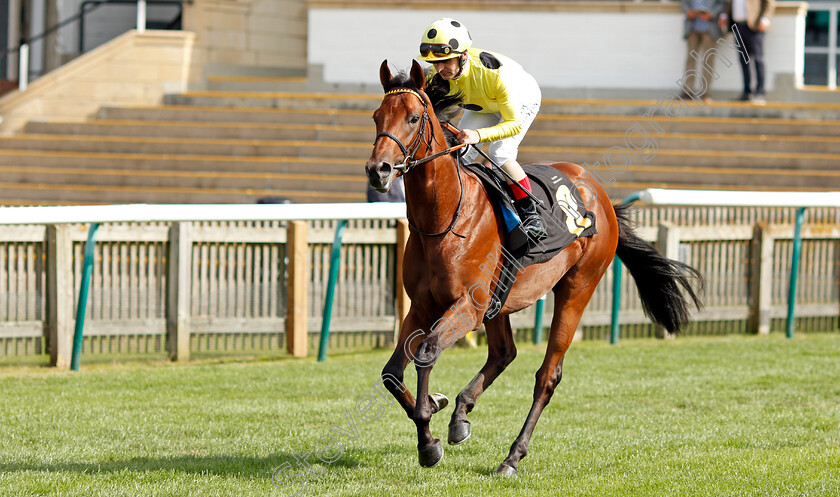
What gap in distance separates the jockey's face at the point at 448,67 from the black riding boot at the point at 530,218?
0.79m

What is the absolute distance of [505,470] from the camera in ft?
17.2

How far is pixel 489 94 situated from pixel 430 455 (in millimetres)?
1896

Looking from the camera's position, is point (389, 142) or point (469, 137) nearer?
point (389, 142)

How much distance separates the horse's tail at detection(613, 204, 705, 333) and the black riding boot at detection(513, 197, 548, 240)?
1410mm

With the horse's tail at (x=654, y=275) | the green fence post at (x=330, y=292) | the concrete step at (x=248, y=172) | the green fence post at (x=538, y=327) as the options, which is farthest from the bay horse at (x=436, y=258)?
the concrete step at (x=248, y=172)

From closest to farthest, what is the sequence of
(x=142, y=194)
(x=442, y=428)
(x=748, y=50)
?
(x=442, y=428)
(x=142, y=194)
(x=748, y=50)

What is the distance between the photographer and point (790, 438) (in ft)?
19.6

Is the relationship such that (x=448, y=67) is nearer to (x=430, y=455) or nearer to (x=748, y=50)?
(x=430, y=455)

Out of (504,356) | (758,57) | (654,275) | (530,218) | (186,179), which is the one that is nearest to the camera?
(530,218)

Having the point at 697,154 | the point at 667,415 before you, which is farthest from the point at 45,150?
the point at 667,415

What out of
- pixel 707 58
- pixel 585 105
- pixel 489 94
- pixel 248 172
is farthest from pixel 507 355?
pixel 707 58

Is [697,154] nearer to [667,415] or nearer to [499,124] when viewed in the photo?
[667,415]

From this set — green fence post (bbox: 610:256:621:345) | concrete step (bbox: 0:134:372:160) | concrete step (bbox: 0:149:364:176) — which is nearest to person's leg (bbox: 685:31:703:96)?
concrete step (bbox: 0:134:372:160)

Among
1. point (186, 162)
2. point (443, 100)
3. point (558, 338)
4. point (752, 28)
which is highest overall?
point (752, 28)
